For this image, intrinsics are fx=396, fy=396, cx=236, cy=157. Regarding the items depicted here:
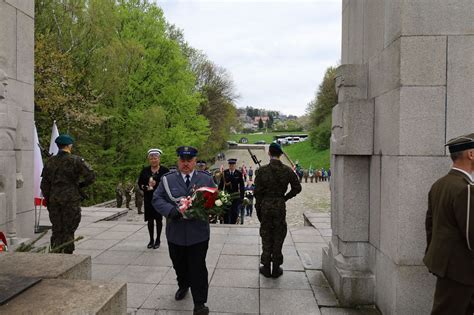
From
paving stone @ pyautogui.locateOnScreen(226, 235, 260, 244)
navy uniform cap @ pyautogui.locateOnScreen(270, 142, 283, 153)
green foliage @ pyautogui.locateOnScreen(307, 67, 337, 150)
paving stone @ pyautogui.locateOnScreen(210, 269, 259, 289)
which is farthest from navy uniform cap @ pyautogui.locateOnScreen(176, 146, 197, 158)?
green foliage @ pyautogui.locateOnScreen(307, 67, 337, 150)

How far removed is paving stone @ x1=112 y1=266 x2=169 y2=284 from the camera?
598 centimetres

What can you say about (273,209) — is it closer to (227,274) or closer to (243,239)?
(227,274)

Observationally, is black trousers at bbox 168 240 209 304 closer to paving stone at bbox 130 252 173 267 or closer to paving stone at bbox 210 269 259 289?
paving stone at bbox 210 269 259 289

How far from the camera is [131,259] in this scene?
282 inches

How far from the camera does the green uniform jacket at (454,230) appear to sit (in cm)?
321

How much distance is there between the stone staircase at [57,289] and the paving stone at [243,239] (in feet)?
17.6

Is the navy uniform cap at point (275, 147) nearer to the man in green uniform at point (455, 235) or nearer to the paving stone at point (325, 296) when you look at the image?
the paving stone at point (325, 296)

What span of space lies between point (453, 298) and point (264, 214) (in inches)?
125

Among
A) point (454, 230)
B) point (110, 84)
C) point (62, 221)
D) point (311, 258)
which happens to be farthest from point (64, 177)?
point (110, 84)

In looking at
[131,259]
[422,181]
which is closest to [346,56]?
[422,181]

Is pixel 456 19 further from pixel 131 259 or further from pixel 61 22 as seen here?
pixel 61 22

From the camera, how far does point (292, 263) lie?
7.01 meters

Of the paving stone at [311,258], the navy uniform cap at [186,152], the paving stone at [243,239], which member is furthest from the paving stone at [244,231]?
the navy uniform cap at [186,152]

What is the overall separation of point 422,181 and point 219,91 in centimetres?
4512
